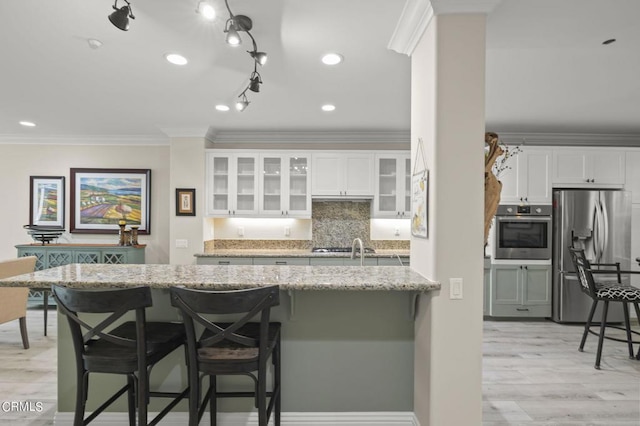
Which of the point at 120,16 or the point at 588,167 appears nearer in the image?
the point at 120,16

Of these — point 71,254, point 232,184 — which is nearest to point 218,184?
point 232,184

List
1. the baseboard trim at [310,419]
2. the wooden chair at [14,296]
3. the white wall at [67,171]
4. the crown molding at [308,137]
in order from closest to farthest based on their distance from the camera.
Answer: the baseboard trim at [310,419] < the wooden chair at [14,296] < the crown molding at [308,137] < the white wall at [67,171]

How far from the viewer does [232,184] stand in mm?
4566

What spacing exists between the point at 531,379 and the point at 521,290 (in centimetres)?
168

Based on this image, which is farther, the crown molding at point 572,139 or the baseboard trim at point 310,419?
the crown molding at point 572,139

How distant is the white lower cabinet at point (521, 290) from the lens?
4.27m

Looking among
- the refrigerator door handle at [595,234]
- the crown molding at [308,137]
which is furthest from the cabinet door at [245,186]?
the refrigerator door handle at [595,234]

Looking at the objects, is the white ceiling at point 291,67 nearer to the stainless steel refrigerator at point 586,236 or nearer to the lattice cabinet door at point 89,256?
the stainless steel refrigerator at point 586,236

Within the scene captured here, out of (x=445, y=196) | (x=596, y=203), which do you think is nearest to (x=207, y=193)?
(x=445, y=196)

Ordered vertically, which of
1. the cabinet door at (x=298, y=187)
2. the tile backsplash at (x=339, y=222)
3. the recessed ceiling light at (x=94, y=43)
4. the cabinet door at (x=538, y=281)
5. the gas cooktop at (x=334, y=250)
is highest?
the recessed ceiling light at (x=94, y=43)

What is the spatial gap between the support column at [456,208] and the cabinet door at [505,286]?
288cm

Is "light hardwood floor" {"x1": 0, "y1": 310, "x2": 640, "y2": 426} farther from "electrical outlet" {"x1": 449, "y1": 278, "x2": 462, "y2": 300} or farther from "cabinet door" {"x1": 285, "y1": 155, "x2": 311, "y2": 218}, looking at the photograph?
"cabinet door" {"x1": 285, "y1": 155, "x2": 311, "y2": 218}

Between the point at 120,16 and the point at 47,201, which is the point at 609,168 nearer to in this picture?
the point at 120,16

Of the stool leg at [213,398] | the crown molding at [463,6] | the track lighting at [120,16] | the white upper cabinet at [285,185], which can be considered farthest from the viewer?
the white upper cabinet at [285,185]
